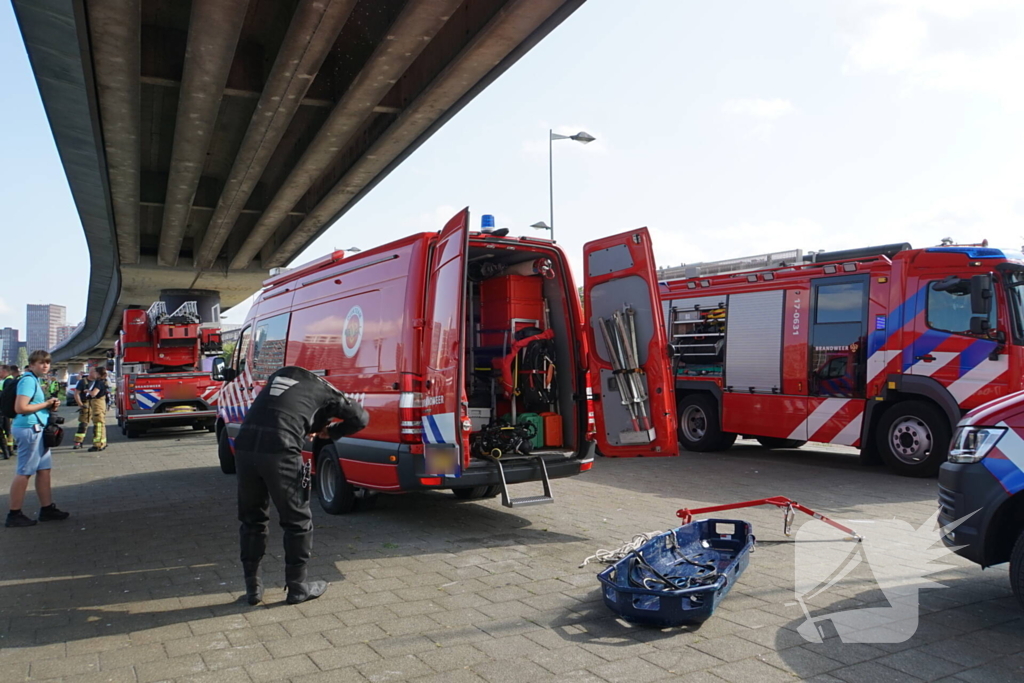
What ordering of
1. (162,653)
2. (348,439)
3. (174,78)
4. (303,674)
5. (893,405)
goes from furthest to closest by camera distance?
(174,78) < (893,405) < (348,439) < (162,653) < (303,674)

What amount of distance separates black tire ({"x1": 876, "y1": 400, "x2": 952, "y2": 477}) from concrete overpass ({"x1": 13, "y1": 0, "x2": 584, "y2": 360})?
22.5 ft

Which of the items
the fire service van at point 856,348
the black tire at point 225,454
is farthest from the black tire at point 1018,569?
the black tire at point 225,454

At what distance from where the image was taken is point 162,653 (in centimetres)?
415

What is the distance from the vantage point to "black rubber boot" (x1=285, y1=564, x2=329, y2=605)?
195 inches

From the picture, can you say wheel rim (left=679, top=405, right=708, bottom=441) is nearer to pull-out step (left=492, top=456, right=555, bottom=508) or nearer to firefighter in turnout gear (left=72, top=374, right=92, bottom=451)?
pull-out step (left=492, top=456, right=555, bottom=508)

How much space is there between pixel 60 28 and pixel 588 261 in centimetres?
846

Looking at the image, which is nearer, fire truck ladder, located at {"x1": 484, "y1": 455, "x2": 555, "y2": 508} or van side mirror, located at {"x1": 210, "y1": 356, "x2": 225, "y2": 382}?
fire truck ladder, located at {"x1": 484, "y1": 455, "x2": 555, "y2": 508}

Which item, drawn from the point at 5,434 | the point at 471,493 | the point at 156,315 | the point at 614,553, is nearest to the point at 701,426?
the point at 471,493

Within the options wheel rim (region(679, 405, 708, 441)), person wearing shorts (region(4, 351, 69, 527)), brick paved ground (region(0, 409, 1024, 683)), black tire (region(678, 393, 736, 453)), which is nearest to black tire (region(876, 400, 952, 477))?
brick paved ground (region(0, 409, 1024, 683))

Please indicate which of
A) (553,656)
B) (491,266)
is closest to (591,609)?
(553,656)

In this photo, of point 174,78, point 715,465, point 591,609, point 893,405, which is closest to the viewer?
point 591,609

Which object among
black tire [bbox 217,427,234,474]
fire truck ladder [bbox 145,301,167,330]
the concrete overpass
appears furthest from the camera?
fire truck ladder [bbox 145,301,167,330]

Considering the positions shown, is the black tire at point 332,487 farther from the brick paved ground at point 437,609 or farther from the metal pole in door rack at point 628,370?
the metal pole in door rack at point 628,370

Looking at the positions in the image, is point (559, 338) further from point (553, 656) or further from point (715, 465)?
point (715, 465)
